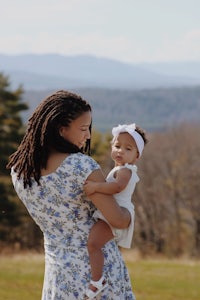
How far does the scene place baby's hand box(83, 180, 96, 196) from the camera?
3369 mm

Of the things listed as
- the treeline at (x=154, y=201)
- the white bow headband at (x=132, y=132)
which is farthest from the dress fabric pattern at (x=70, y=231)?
the treeline at (x=154, y=201)

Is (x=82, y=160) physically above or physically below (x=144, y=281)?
above

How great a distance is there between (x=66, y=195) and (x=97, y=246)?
249 mm

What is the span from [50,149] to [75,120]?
0.16m

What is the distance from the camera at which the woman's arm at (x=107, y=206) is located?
3.39 meters

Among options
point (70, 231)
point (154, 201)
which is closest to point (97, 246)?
point (70, 231)

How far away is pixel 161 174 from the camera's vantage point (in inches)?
1839

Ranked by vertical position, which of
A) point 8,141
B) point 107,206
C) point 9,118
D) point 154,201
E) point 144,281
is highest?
point 107,206

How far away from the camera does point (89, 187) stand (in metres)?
3.38

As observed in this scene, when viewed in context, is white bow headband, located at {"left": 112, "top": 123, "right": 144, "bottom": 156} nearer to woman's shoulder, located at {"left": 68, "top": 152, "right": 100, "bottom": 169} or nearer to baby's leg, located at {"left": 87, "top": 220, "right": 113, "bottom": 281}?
woman's shoulder, located at {"left": 68, "top": 152, "right": 100, "bottom": 169}

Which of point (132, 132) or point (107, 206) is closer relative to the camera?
point (107, 206)

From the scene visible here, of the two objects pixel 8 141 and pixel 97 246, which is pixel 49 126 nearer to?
pixel 97 246

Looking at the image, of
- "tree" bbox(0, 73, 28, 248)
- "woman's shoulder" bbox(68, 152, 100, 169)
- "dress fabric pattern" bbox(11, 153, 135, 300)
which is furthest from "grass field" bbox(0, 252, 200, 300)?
"tree" bbox(0, 73, 28, 248)

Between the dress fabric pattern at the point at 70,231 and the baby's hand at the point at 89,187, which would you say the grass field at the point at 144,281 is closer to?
the dress fabric pattern at the point at 70,231
